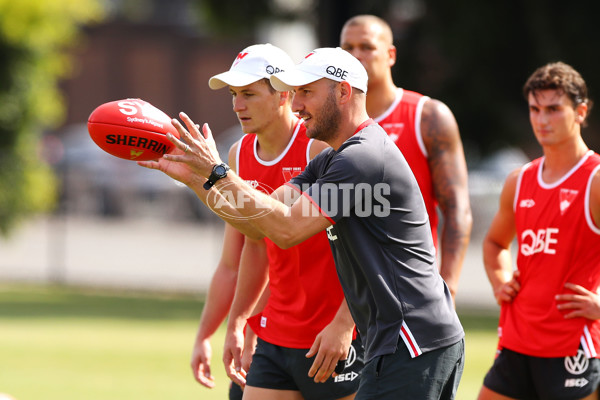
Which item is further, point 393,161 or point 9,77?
point 9,77

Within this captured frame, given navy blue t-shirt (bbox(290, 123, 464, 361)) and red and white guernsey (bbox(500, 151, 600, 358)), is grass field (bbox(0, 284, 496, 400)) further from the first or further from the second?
navy blue t-shirt (bbox(290, 123, 464, 361))

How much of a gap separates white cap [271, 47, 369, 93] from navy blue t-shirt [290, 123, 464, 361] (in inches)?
12.4

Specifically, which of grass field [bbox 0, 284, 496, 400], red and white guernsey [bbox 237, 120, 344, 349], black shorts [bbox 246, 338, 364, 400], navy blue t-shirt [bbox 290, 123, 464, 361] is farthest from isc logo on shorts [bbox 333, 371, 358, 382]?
grass field [bbox 0, 284, 496, 400]

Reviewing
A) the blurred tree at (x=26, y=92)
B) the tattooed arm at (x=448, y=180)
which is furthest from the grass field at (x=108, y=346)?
the tattooed arm at (x=448, y=180)

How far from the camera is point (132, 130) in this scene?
5.04 metres

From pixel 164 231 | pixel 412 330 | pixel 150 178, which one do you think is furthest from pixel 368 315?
pixel 150 178

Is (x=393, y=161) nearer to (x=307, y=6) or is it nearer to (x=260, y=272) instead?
(x=260, y=272)

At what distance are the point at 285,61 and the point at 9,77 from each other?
1661cm

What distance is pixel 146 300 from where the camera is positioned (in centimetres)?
1823

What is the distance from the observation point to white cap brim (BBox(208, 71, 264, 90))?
5.31m

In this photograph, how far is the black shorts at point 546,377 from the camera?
5758 millimetres

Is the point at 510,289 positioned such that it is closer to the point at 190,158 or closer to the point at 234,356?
the point at 234,356

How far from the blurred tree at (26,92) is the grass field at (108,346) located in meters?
2.86

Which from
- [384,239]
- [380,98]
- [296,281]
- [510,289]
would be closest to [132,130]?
[296,281]
